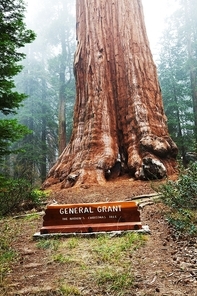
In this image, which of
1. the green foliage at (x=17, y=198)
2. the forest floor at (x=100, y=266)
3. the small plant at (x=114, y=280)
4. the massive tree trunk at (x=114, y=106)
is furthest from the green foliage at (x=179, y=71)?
the small plant at (x=114, y=280)

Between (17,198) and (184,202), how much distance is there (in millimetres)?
3843

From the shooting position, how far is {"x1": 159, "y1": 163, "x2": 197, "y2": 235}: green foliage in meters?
3.61

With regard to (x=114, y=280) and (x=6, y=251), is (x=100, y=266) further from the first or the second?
(x=6, y=251)

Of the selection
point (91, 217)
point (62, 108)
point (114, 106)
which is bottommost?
point (91, 217)

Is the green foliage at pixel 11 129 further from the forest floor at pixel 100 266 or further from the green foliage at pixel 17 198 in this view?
the forest floor at pixel 100 266

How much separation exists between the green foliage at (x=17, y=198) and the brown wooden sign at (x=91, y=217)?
1.89 metres

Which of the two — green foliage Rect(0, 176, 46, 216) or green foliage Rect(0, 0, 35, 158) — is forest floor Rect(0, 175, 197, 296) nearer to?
green foliage Rect(0, 176, 46, 216)

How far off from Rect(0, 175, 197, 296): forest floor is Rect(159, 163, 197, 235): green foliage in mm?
193

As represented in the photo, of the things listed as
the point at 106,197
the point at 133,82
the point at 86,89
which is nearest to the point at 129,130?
the point at 133,82

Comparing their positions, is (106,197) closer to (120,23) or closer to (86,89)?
(86,89)

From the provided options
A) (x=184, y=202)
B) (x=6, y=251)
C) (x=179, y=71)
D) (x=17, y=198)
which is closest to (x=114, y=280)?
(x=6, y=251)

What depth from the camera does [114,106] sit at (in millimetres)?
9430

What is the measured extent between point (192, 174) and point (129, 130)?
4720 millimetres

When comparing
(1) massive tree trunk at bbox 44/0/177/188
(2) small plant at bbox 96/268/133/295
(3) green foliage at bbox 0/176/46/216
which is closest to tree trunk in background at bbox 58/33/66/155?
(1) massive tree trunk at bbox 44/0/177/188
